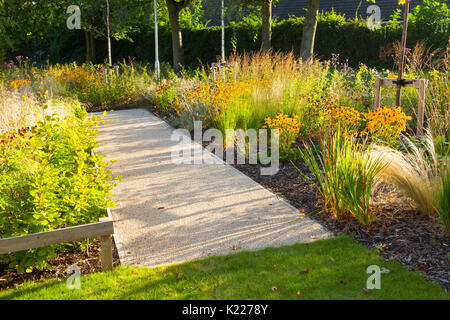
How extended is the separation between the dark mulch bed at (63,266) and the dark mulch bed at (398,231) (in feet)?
7.16

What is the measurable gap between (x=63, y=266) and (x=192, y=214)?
4.82ft

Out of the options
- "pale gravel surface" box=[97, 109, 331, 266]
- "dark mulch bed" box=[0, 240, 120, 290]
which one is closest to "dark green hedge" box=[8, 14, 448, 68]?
"pale gravel surface" box=[97, 109, 331, 266]

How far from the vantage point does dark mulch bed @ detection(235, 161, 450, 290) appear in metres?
3.52

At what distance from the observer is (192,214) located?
475 centimetres

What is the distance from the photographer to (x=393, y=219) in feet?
14.1

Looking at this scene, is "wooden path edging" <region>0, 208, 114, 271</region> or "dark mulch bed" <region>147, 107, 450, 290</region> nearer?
"wooden path edging" <region>0, 208, 114, 271</region>

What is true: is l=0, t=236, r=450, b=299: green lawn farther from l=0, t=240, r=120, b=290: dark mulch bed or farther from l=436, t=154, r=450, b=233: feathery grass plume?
l=436, t=154, r=450, b=233: feathery grass plume

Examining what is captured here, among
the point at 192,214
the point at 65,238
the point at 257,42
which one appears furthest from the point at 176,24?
the point at 65,238

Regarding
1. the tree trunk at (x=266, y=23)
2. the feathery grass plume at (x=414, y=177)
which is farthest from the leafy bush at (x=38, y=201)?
the tree trunk at (x=266, y=23)

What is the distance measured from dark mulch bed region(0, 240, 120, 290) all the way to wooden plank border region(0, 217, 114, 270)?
244 mm

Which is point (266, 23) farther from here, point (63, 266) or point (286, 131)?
point (63, 266)

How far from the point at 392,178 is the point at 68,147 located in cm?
372

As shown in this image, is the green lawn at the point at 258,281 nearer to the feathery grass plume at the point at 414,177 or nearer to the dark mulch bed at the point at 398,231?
the dark mulch bed at the point at 398,231

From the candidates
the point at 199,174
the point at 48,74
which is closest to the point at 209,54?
the point at 48,74
